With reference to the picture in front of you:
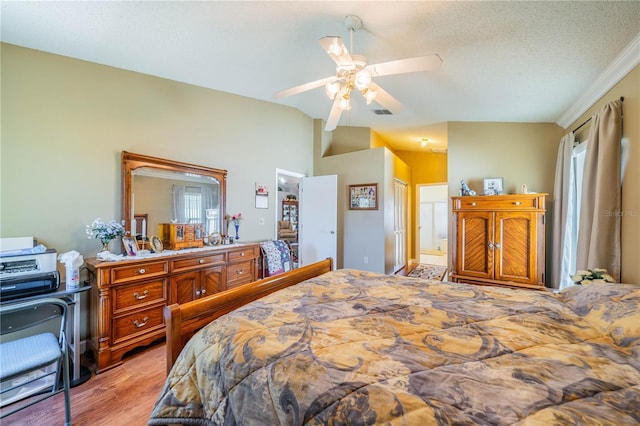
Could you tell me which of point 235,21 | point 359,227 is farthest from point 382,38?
point 359,227

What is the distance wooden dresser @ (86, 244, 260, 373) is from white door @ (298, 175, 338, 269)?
6.77 feet

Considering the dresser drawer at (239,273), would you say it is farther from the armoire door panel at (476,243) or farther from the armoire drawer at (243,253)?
the armoire door panel at (476,243)

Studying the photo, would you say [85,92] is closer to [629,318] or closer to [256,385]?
[256,385]

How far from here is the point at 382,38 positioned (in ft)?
6.87

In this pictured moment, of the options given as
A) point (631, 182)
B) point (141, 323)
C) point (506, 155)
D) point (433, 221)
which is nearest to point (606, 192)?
point (631, 182)

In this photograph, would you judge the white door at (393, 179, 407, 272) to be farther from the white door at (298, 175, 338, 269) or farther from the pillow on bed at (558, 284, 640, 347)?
the pillow on bed at (558, 284, 640, 347)

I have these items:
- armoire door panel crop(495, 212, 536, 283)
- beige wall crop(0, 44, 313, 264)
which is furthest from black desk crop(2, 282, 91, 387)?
armoire door panel crop(495, 212, 536, 283)

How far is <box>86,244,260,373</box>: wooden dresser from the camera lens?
1.93 metres

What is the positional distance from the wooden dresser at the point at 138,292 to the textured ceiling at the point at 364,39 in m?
1.81

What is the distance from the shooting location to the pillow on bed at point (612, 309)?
3.15 feet

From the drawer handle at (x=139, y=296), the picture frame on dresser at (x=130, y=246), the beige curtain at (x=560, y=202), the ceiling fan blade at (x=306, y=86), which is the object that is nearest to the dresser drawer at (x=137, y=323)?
the drawer handle at (x=139, y=296)

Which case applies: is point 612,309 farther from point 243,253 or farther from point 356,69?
point 243,253

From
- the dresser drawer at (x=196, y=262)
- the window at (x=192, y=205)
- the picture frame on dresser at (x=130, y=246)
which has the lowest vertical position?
the dresser drawer at (x=196, y=262)

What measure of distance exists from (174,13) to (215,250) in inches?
82.0
